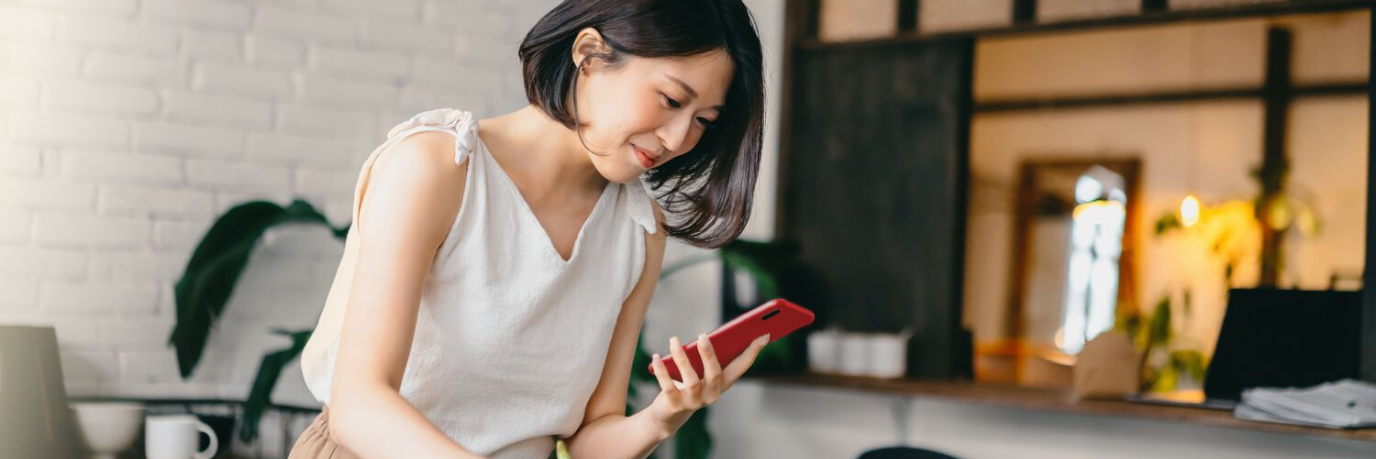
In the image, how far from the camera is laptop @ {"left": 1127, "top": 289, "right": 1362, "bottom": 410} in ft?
9.62

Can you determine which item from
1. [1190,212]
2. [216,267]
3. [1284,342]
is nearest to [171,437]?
[216,267]

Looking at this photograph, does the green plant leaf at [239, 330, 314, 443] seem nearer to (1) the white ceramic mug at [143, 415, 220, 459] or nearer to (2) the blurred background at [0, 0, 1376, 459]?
(2) the blurred background at [0, 0, 1376, 459]

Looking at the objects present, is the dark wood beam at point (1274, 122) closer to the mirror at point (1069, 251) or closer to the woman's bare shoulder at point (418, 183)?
the mirror at point (1069, 251)

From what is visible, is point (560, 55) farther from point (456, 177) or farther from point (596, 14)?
point (456, 177)

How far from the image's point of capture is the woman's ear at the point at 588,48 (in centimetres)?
122

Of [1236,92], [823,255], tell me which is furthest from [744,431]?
[1236,92]

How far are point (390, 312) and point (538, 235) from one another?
204 millimetres

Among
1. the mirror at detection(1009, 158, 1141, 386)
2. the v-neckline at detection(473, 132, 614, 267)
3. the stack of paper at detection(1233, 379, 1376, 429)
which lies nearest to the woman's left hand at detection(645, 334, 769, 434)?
the v-neckline at detection(473, 132, 614, 267)

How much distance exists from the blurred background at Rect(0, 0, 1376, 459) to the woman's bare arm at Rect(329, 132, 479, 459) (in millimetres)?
1597

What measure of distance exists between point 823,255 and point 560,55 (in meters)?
2.63

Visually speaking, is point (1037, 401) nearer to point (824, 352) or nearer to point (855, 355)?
point (855, 355)

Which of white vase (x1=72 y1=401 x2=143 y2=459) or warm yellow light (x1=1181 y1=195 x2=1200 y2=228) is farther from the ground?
warm yellow light (x1=1181 y1=195 x2=1200 y2=228)

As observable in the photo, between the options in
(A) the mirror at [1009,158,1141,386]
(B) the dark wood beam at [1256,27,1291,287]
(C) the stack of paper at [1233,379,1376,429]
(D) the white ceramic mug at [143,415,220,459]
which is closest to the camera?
(D) the white ceramic mug at [143,415,220,459]

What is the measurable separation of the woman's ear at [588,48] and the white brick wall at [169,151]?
181 centimetres
